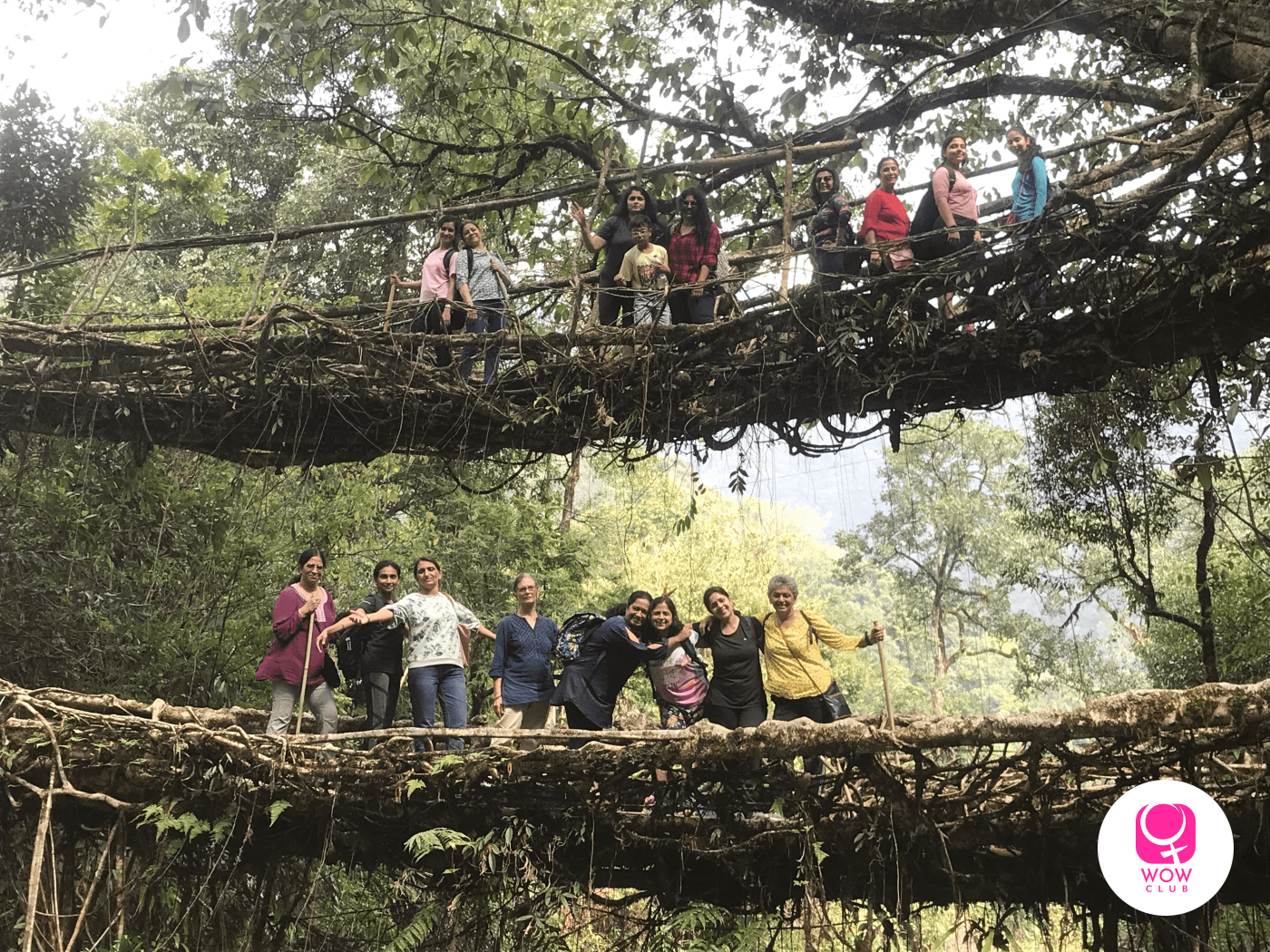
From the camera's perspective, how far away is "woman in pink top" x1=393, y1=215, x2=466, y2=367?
6.63 metres

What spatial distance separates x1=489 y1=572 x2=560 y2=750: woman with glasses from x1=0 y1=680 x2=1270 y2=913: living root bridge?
2.32 ft

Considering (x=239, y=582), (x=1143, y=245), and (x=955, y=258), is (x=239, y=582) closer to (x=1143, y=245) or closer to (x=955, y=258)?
(x=955, y=258)

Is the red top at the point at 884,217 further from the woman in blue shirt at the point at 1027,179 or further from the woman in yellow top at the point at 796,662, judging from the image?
the woman in yellow top at the point at 796,662

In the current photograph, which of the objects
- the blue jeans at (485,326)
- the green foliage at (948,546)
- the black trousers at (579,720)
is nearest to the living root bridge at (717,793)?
the black trousers at (579,720)

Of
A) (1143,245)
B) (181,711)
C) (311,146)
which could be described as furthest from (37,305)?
(1143,245)

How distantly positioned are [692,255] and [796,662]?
2.54 m

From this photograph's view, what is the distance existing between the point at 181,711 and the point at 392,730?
1217mm

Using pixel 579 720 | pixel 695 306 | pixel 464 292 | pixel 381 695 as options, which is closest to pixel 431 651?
pixel 381 695

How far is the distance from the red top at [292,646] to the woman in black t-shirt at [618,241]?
8.05 ft

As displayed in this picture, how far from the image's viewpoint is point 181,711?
5.64 metres

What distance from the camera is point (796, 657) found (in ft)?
19.2

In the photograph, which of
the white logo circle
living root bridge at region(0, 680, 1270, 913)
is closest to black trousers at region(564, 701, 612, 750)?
living root bridge at region(0, 680, 1270, 913)

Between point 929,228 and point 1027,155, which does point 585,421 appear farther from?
point 1027,155

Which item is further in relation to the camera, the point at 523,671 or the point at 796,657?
the point at 523,671
